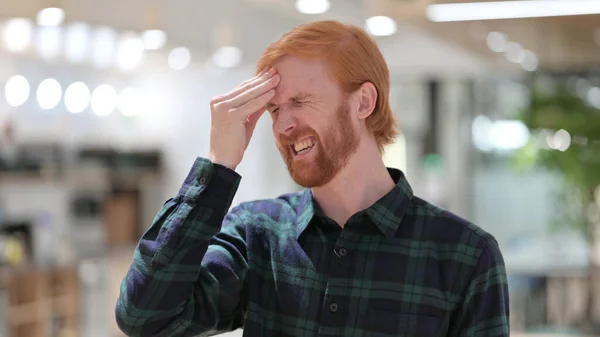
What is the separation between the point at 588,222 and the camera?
278 inches

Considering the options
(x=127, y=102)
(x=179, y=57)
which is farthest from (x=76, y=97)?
(x=127, y=102)

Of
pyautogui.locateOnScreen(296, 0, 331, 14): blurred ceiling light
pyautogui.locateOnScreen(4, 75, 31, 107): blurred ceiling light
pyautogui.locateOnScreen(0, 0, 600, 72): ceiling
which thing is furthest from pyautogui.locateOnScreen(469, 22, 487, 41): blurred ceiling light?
pyautogui.locateOnScreen(4, 75, 31, 107): blurred ceiling light

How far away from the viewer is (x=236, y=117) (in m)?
1.67

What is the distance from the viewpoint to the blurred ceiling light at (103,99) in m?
6.53

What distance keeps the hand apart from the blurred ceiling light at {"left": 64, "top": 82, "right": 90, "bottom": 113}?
4626mm

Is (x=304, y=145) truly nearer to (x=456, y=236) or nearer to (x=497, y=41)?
(x=456, y=236)

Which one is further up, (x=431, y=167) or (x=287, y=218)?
(x=431, y=167)

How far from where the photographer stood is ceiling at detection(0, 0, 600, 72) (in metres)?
3.08

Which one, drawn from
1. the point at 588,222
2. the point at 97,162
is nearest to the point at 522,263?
the point at 588,222

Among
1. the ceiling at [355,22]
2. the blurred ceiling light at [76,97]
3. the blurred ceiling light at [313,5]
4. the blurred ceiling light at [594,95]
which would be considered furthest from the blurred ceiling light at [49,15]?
the blurred ceiling light at [594,95]

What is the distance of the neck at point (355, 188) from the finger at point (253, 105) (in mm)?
196

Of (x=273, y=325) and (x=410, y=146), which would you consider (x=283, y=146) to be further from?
(x=410, y=146)

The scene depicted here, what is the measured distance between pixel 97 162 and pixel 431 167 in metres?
3.15

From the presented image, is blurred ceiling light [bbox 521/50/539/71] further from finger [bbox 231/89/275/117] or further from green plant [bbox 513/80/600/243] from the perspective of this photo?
finger [bbox 231/89/275/117]
